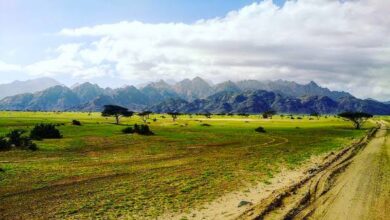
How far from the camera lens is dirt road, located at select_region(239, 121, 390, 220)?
24875 mm

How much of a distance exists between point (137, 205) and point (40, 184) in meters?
11.7

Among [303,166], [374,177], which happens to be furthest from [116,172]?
[374,177]

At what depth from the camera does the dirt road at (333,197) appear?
81.6 ft

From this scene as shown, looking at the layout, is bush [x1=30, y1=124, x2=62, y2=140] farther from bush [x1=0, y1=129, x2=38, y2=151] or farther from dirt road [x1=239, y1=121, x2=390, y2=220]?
dirt road [x1=239, y1=121, x2=390, y2=220]

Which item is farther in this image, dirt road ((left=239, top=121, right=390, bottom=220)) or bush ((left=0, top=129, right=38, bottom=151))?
bush ((left=0, top=129, right=38, bottom=151))

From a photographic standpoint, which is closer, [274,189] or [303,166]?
[274,189]

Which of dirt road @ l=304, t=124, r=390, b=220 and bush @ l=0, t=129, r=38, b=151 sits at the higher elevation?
bush @ l=0, t=129, r=38, b=151

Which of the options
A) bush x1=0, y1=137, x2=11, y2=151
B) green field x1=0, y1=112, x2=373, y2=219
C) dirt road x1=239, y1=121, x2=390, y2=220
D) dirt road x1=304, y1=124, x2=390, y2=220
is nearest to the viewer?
dirt road x1=239, y1=121, x2=390, y2=220

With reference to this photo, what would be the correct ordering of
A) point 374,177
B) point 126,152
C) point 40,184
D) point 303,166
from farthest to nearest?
point 126,152 < point 303,166 < point 374,177 < point 40,184

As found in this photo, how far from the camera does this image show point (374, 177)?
39.1 meters

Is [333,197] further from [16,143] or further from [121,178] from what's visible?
[16,143]

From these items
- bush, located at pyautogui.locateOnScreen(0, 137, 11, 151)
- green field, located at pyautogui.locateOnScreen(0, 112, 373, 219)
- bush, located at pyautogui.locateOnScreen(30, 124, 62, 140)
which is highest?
bush, located at pyautogui.locateOnScreen(30, 124, 62, 140)

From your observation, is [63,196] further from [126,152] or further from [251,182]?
[126,152]

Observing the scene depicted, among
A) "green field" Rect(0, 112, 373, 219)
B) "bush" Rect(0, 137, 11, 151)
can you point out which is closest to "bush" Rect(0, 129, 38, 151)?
"bush" Rect(0, 137, 11, 151)
